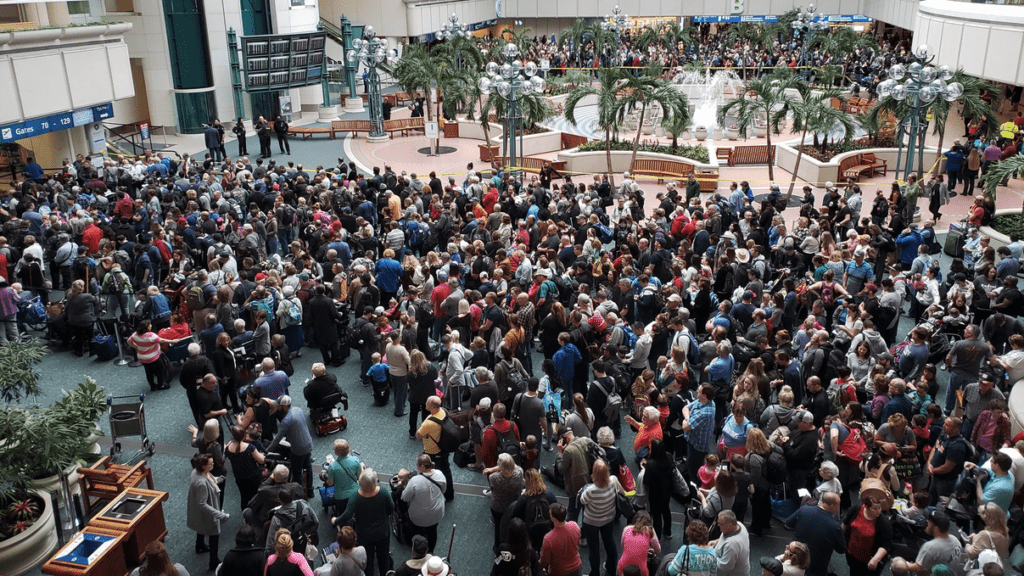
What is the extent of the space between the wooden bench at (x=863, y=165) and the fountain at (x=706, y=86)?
12.5 metres

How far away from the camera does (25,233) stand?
15.3 meters

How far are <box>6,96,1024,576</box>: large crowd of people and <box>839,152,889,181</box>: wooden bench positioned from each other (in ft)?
20.8

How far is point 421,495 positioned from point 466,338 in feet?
14.9

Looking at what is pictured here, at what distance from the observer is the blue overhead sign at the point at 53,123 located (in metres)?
22.2

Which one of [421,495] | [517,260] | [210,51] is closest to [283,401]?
[421,495]

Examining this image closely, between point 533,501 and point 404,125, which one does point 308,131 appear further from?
point 533,501

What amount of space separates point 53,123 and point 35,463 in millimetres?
19288

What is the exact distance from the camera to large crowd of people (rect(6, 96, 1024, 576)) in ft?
23.5

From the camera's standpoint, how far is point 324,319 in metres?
11.9

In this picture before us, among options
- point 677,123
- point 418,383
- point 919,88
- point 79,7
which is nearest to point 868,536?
point 418,383

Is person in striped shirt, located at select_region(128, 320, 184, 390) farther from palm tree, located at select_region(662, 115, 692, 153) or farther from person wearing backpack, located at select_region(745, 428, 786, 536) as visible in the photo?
palm tree, located at select_region(662, 115, 692, 153)

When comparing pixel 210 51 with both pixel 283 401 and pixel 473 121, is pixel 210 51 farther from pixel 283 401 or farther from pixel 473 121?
pixel 283 401

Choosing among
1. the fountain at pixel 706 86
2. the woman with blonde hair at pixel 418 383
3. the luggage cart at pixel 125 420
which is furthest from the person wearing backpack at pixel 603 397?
the fountain at pixel 706 86

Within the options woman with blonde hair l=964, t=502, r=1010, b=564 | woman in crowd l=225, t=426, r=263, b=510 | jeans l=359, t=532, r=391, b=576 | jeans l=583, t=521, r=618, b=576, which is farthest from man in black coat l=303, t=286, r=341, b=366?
woman with blonde hair l=964, t=502, r=1010, b=564
